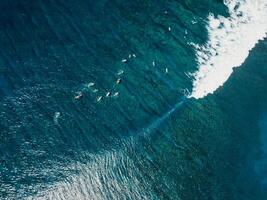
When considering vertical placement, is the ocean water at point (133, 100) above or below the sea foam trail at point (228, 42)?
below

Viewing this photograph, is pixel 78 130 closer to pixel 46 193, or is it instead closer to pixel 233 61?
pixel 46 193

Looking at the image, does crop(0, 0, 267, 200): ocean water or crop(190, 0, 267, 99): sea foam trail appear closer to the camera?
crop(0, 0, 267, 200): ocean water

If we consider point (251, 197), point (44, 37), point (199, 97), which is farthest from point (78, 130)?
point (251, 197)

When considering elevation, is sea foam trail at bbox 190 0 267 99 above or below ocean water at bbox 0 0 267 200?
above

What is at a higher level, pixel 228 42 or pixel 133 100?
pixel 228 42

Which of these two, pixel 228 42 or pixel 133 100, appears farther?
pixel 228 42

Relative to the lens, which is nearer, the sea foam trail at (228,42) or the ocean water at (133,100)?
the ocean water at (133,100)
